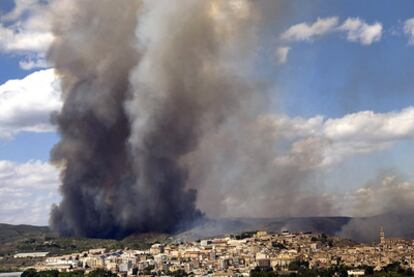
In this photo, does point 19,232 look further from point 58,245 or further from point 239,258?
point 239,258

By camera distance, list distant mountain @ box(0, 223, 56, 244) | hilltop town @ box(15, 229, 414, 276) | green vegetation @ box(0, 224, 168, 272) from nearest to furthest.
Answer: hilltop town @ box(15, 229, 414, 276), green vegetation @ box(0, 224, 168, 272), distant mountain @ box(0, 223, 56, 244)

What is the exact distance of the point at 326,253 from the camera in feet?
202

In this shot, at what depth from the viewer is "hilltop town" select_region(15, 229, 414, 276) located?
5497 centimetres

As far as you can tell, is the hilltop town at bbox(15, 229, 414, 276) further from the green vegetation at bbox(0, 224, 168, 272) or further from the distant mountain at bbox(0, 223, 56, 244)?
the distant mountain at bbox(0, 223, 56, 244)

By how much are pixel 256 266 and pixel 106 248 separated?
70.2 feet

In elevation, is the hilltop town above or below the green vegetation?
below

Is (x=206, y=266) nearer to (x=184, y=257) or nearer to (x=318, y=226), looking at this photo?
(x=184, y=257)

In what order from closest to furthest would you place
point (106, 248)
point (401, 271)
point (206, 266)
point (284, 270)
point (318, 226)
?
1. point (401, 271)
2. point (284, 270)
3. point (206, 266)
4. point (106, 248)
5. point (318, 226)

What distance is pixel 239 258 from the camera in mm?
61531

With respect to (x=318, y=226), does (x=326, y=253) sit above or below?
below

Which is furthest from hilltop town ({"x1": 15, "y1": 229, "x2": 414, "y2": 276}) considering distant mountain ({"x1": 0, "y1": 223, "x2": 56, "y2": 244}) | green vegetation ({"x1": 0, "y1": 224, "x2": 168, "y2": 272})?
distant mountain ({"x1": 0, "y1": 223, "x2": 56, "y2": 244})

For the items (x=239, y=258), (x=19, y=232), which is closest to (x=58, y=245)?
(x=239, y=258)

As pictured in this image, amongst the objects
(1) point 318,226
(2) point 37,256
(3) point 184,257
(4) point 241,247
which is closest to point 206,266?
(3) point 184,257

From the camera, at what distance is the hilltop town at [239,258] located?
55.0 metres
